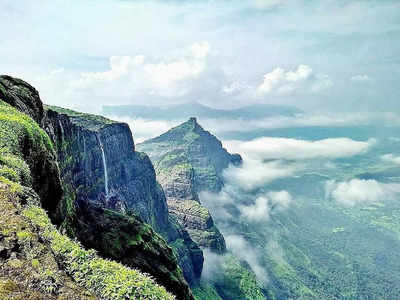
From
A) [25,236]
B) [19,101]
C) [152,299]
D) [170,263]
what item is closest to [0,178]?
[25,236]

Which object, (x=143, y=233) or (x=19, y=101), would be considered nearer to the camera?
(x=19, y=101)

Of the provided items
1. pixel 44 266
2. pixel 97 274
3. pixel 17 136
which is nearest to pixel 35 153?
pixel 17 136

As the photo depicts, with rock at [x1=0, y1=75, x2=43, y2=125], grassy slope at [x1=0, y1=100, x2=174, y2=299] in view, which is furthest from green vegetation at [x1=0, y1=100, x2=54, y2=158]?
rock at [x1=0, y1=75, x2=43, y2=125]

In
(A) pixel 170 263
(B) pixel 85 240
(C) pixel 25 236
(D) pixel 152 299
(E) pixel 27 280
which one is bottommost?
(A) pixel 170 263

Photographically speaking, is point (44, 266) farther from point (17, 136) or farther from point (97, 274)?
point (17, 136)

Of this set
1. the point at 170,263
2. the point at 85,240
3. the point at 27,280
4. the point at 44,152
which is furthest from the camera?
the point at 170,263

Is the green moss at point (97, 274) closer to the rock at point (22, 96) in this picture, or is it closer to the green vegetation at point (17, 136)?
the green vegetation at point (17, 136)

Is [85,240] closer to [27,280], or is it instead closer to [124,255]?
[124,255]

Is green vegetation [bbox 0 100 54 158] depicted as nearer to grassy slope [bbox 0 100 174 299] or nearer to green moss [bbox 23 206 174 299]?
grassy slope [bbox 0 100 174 299]

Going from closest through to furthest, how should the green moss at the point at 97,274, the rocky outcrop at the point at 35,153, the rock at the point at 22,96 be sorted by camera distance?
the green moss at the point at 97,274
the rocky outcrop at the point at 35,153
the rock at the point at 22,96

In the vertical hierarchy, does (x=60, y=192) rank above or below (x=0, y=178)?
below

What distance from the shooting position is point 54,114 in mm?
107062

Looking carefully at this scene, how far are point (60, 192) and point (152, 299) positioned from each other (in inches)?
1327

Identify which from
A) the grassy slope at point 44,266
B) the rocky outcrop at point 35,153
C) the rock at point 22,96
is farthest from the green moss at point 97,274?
the rock at point 22,96
